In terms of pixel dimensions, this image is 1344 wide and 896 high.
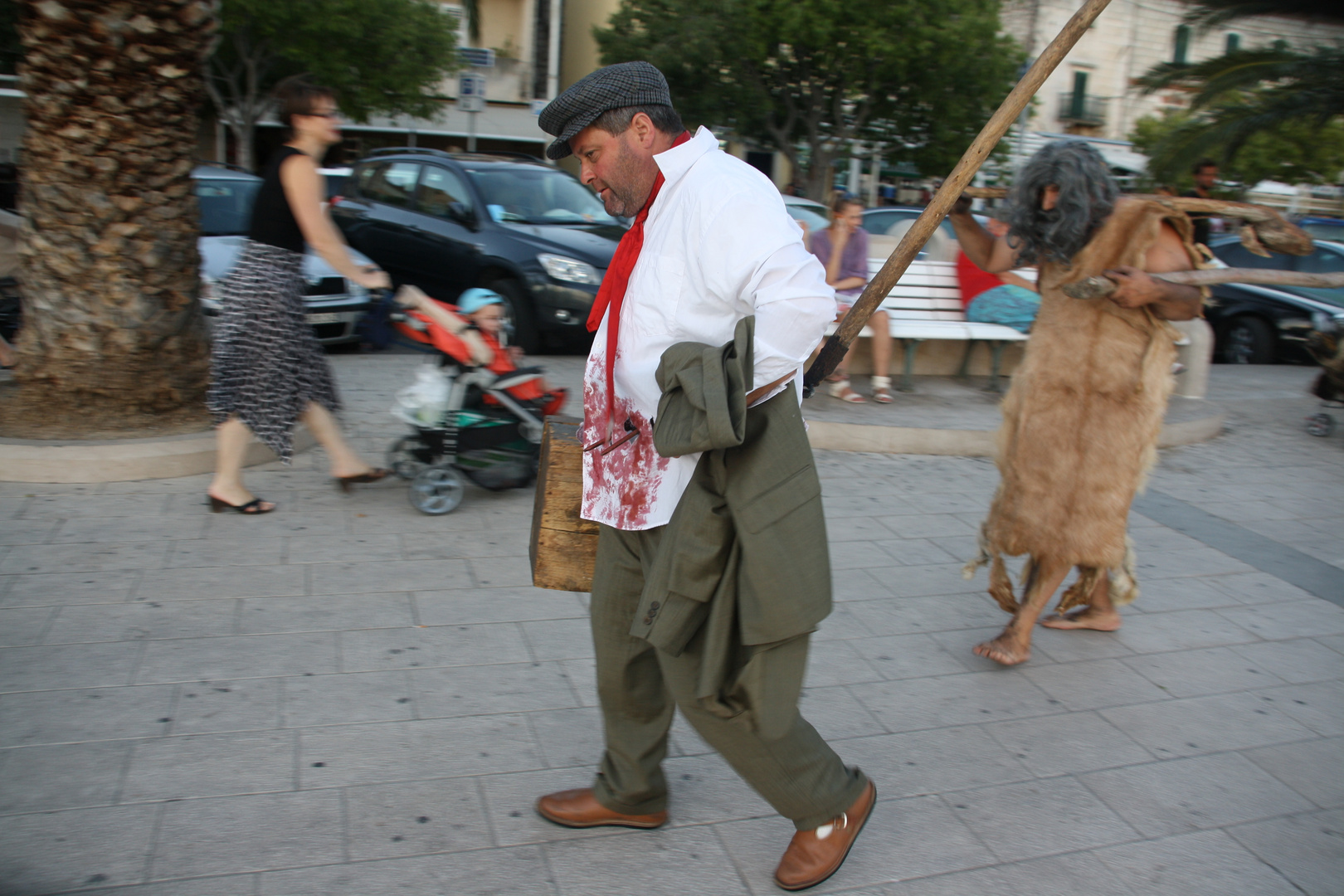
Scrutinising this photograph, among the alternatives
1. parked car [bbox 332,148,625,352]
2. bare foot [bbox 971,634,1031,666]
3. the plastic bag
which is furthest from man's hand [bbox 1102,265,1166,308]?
parked car [bbox 332,148,625,352]

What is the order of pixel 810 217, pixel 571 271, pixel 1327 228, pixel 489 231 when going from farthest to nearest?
pixel 1327 228 → pixel 810 217 → pixel 489 231 → pixel 571 271

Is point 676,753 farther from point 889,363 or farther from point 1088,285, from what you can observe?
point 889,363

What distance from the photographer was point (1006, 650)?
3908 millimetres

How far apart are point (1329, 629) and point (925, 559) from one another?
5.44ft

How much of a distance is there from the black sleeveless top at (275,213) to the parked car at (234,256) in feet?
11.4

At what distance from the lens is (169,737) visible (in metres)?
3.09

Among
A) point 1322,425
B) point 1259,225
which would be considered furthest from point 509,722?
point 1322,425

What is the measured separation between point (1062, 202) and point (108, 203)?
4.78 meters

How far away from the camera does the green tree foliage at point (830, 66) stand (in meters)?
26.0

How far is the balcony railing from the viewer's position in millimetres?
40300

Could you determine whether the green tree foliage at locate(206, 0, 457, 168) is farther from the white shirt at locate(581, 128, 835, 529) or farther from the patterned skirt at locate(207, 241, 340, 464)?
the white shirt at locate(581, 128, 835, 529)

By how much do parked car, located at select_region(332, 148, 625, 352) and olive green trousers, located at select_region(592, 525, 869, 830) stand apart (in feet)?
21.4

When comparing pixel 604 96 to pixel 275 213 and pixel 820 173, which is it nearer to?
pixel 275 213

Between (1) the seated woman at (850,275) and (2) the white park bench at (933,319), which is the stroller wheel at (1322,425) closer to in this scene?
(2) the white park bench at (933,319)
